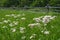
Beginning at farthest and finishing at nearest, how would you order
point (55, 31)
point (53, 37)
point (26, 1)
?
point (26, 1)
point (55, 31)
point (53, 37)

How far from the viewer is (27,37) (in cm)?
597

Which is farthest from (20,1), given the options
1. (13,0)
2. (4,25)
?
(4,25)

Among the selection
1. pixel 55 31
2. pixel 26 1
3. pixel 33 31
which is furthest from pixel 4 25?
pixel 26 1

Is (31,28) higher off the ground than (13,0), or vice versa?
(31,28)

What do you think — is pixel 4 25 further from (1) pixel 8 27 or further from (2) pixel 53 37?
(2) pixel 53 37

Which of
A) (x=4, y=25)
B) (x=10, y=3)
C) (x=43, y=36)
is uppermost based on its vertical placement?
(x=43, y=36)

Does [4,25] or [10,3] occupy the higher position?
[4,25]

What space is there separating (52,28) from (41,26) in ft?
1.11

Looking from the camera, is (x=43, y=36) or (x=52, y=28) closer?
(x=43, y=36)

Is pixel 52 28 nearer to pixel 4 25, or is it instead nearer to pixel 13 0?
pixel 4 25

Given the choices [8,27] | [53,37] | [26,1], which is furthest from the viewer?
[26,1]

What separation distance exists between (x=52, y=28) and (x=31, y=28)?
0.61m

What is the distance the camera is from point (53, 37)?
577 centimetres

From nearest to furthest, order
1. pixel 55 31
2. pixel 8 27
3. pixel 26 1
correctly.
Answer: pixel 55 31 → pixel 8 27 → pixel 26 1
